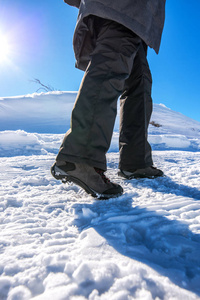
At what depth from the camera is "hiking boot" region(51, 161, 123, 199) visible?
29.6 inches

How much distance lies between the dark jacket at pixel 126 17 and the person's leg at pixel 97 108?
0.10 m

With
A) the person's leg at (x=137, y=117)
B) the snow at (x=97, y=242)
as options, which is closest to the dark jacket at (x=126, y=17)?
the person's leg at (x=137, y=117)

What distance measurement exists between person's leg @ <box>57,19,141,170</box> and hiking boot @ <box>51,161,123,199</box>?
0.08ft

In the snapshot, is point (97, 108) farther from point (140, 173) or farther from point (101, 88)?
point (140, 173)

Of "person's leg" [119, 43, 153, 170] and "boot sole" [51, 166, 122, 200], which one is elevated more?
Answer: "person's leg" [119, 43, 153, 170]

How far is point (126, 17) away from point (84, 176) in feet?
2.32

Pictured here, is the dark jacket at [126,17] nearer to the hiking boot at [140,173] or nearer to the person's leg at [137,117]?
the person's leg at [137,117]

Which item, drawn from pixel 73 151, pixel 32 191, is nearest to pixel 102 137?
pixel 73 151

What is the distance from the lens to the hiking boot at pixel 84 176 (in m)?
0.75

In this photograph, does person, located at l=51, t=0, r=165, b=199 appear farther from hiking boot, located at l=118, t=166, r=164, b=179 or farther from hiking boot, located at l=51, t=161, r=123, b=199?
hiking boot, located at l=118, t=166, r=164, b=179

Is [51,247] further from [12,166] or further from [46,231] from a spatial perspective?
[12,166]

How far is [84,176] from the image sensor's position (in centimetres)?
75

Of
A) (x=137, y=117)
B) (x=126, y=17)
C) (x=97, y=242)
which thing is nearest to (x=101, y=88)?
(x=126, y=17)

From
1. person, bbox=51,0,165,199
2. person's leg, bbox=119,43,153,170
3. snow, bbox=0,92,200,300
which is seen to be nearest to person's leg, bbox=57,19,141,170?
person, bbox=51,0,165,199
